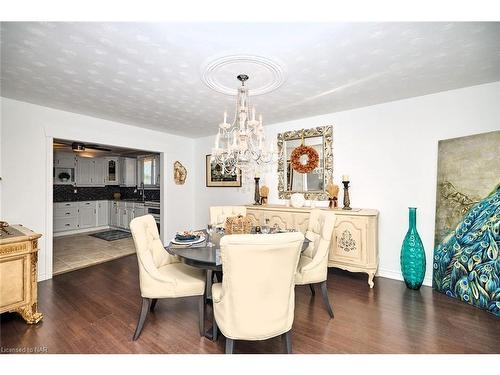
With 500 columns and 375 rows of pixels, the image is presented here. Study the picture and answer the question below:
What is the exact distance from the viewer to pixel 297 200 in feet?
12.3

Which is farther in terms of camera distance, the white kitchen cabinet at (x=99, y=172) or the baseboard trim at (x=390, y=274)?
the white kitchen cabinet at (x=99, y=172)

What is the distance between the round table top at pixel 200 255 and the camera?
5.70ft

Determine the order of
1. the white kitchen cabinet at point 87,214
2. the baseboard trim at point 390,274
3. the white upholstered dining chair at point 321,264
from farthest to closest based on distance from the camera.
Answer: the white kitchen cabinet at point 87,214 < the baseboard trim at point 390,274 < the white upholstered dining chair at point 321,264

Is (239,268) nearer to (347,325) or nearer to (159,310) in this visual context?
(347,325)

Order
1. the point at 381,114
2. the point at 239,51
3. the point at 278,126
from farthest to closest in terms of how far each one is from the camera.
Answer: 1. the point at 278,126
2. the point at 381,114
3. the point at 239,51

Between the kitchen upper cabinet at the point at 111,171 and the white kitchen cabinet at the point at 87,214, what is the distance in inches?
34.1

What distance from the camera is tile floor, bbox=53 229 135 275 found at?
383cm

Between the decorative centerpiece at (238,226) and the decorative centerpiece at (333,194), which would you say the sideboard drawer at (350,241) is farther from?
the decorative centerpiece at (238,226)

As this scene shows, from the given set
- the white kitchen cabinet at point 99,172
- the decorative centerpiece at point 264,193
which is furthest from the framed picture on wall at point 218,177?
the white kitchen cabinet at point 99,172

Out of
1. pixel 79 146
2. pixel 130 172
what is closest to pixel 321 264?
pixel 79 146

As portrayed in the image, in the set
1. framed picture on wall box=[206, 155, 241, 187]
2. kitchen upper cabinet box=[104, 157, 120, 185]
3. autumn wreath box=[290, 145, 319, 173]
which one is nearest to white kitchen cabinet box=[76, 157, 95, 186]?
kitchen upper cabinet box=[104, 157, 120, 185]

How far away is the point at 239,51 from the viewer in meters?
1.91

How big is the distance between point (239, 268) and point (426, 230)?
2.89m

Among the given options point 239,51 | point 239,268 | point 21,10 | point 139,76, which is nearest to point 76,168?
point 139,76
